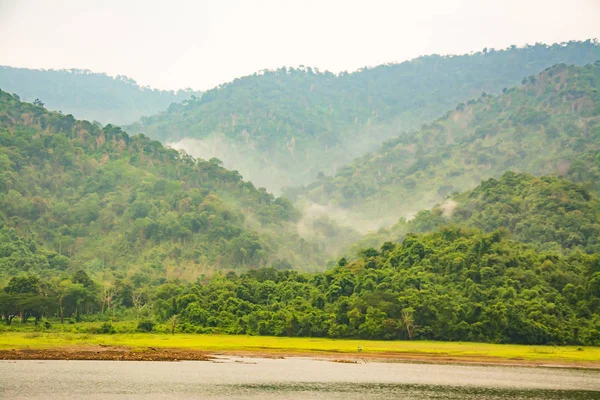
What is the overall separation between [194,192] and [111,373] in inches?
4280

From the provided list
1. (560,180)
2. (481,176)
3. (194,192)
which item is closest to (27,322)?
(194,192)

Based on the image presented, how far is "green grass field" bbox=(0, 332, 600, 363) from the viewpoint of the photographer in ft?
212

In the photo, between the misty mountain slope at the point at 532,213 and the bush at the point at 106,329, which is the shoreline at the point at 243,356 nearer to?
the bush at the point at 106,329

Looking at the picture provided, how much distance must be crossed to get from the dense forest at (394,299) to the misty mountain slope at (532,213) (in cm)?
2049

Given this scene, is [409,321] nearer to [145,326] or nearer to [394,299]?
[394,299]

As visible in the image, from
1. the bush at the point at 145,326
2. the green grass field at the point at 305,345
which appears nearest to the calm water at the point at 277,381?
the green grass field at the point at 305,345

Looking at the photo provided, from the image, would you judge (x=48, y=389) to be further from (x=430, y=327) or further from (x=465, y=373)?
(x=430, y=327)

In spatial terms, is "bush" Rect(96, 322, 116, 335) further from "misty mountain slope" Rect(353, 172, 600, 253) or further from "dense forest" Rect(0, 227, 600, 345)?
"misty mountain slope" Rect(353, 172, 600, 253)

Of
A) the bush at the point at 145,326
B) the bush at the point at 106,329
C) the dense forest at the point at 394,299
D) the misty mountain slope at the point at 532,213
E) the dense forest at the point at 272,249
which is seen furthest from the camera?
the misty mountain slope at the point at 532,213

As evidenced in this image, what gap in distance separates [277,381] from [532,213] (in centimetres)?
8635

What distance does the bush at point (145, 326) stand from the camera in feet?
266

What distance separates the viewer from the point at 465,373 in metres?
53.9

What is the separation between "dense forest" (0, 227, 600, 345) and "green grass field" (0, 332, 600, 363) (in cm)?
288

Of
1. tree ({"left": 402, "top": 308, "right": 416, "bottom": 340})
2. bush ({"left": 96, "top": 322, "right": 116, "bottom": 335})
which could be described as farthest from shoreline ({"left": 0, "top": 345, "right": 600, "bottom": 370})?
bush ({"left": 96, "top": 322, "right": 116, "bottom": 335})
